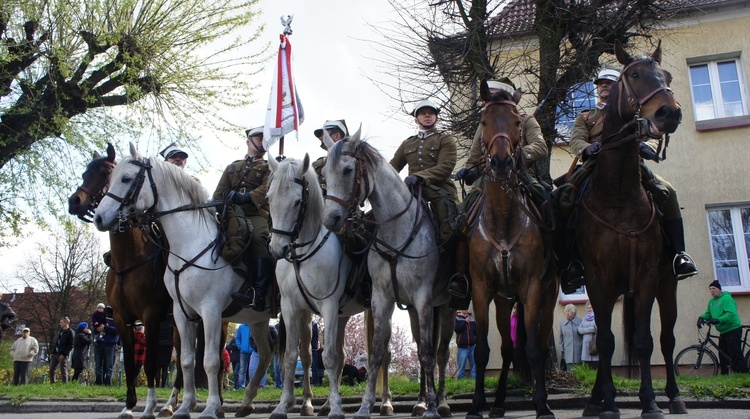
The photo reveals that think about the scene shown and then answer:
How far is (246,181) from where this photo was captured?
964cm

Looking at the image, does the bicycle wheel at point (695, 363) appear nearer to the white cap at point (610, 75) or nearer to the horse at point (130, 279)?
the white cap at point (610, 75)

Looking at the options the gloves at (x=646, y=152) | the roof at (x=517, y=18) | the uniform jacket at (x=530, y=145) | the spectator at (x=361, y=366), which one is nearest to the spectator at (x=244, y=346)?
the spectator at (x=361, y=366)

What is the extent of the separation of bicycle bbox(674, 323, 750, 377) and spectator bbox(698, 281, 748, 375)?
0.45m

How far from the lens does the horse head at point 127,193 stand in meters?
8.12

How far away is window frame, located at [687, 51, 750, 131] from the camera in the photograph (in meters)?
18.3

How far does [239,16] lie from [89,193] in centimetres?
1073

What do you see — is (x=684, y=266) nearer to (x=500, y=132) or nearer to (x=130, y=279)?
(x=500, y=132)

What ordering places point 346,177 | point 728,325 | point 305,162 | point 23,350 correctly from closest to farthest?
point 346,177 → point 305,162 → point 728,325 → point 23,350

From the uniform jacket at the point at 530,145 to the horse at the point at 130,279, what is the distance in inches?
163

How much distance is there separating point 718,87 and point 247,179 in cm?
1483

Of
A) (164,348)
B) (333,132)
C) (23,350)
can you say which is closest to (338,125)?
(333,132)

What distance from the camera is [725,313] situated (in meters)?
Result: 14.5

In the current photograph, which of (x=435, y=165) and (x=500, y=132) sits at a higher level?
(x=435, y=165)

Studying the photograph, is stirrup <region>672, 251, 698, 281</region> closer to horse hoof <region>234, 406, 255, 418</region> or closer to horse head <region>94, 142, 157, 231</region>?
horse hoof <region>234, 406, 255, 418</region>
